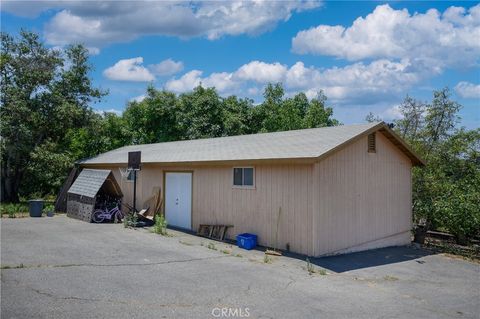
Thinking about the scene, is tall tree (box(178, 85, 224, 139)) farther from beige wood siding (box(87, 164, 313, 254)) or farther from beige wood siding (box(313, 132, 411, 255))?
beige wood siding (box(313, 132, 411, 255))

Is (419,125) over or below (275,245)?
over

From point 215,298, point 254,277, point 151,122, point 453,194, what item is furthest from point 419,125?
point 151,122

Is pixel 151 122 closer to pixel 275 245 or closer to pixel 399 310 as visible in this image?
pixel 275 245

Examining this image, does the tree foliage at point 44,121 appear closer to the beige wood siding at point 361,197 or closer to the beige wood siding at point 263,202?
the beige wood siding at point 263,202

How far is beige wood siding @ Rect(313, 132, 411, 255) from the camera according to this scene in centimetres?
1160

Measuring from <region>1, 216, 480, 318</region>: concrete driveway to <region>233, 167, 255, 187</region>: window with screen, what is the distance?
1.98m

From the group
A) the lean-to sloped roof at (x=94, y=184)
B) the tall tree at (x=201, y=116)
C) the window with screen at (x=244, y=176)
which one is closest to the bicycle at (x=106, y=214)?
the lean-to sloped roof at (x=94, y=184)

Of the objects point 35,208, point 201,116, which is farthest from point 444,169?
point 201,116

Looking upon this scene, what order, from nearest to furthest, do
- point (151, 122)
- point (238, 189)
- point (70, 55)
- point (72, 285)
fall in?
point (72, 285) < point (238, 189) < point (70, 55) < point (151, 122)

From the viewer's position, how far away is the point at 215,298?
757 cm

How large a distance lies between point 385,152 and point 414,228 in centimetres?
357

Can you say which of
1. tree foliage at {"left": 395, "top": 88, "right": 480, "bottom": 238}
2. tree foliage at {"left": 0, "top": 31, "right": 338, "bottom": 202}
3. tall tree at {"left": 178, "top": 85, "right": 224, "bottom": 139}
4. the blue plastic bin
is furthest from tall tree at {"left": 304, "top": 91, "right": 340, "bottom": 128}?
the blue plastic bin

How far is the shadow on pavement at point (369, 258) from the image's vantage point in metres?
10.7

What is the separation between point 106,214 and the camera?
17.9m
